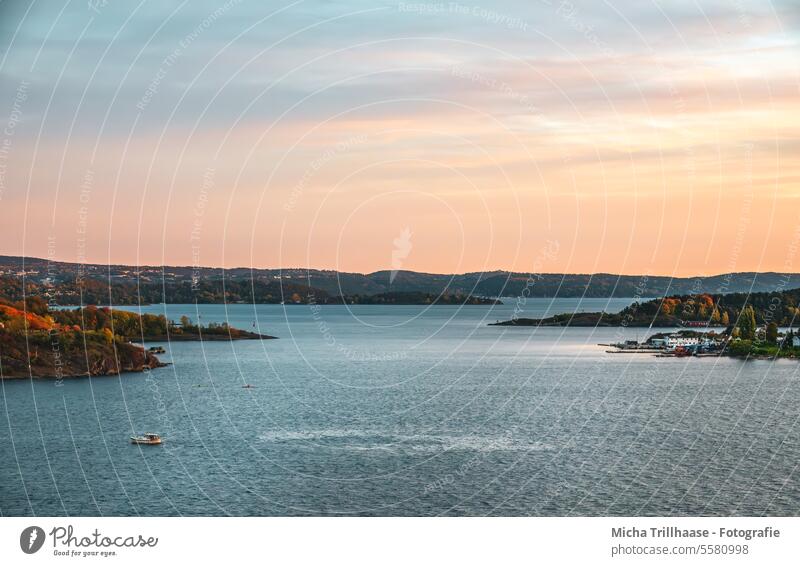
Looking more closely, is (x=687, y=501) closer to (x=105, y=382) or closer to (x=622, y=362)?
(x=105, y=382)

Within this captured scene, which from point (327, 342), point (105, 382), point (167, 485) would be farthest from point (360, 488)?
point (327, 342)

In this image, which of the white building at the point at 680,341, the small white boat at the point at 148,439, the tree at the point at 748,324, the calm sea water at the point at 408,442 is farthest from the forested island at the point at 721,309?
the small white boat at the point at 148,439

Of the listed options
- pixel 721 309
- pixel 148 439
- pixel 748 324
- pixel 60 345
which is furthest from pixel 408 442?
pixel 721 309

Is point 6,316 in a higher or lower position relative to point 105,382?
higher

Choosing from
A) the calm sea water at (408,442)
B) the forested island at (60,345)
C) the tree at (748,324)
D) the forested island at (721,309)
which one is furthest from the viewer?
the forested island at (721,309)

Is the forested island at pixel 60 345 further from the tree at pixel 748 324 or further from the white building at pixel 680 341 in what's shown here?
the tree at pixel 748 324

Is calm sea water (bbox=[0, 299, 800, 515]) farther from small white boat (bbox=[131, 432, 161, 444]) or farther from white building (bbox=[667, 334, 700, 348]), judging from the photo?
white building (bbox=[667, 334, 700, 348])

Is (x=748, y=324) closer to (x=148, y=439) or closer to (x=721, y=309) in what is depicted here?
(x=721, y=309)

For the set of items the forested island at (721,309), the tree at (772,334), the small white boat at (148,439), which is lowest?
the small white boat at (148,439)
